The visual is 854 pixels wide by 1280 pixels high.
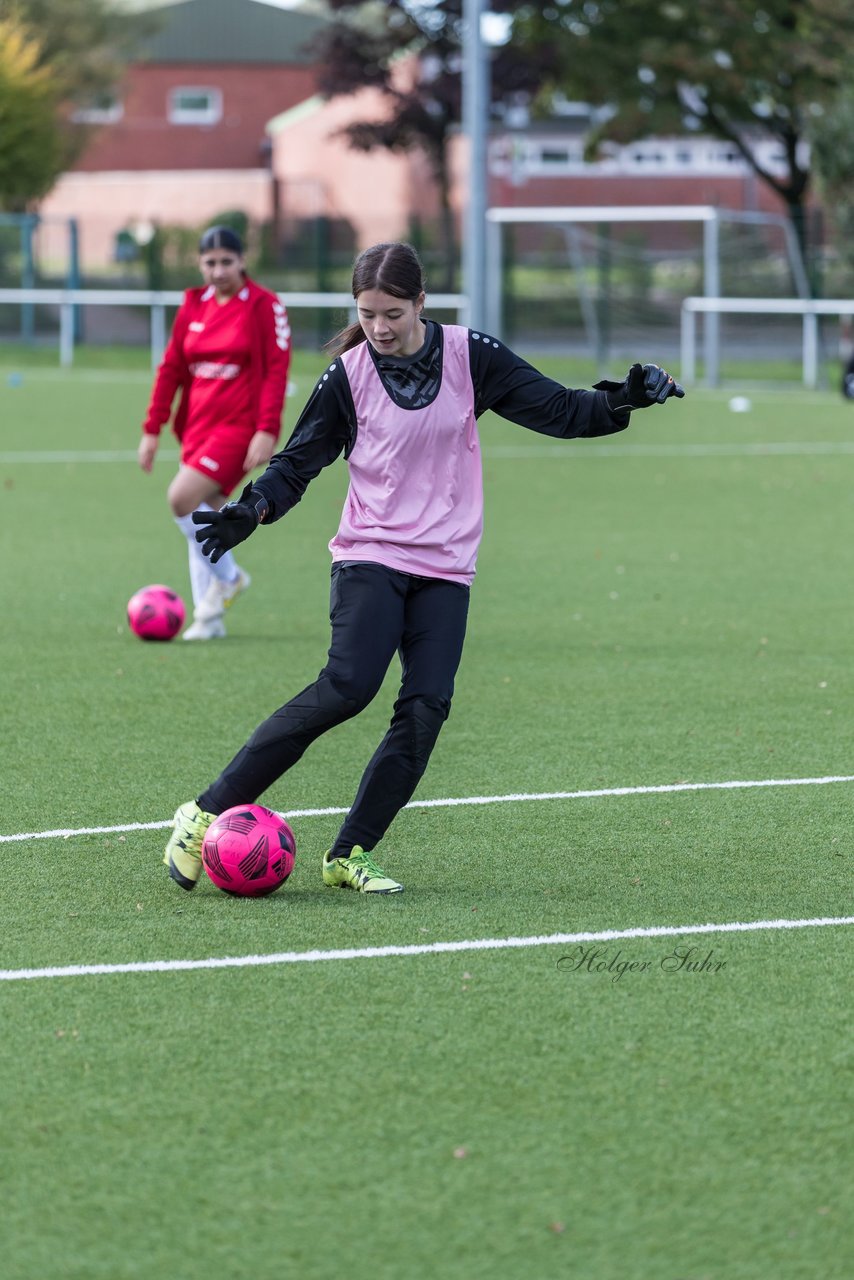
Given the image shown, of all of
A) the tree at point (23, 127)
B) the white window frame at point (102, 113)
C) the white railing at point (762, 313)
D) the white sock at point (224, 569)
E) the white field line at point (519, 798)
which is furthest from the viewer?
the white window frame at point (102, 113)

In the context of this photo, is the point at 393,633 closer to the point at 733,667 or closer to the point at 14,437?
the point at 733,667

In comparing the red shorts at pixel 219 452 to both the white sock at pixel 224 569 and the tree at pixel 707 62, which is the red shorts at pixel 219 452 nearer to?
the white sock at pixel 224 569

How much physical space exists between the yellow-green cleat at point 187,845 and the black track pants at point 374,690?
55 mm

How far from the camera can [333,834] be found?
21.2 feet

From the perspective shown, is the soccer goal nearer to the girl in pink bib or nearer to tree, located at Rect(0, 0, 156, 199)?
tree, located at Rect(0, 0, 156, 199)

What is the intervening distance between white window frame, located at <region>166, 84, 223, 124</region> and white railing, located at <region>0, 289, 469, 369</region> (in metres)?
35.7

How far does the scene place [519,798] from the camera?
22.7ft

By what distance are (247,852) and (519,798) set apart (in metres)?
1.57

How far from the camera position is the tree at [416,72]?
4603 cm

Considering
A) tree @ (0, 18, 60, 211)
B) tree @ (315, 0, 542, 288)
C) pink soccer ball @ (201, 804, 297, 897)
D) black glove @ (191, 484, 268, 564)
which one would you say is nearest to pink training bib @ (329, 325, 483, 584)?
black glove @ (191, 484, 268, 564)

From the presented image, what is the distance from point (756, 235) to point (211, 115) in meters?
45.7

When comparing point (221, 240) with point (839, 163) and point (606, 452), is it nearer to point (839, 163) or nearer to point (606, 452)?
point (606, 452)

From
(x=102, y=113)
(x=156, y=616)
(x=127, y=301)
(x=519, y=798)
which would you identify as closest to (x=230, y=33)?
(x=102, y=113)

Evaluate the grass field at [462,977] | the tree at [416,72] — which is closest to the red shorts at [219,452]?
the grass field at [462,977]
